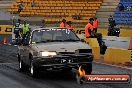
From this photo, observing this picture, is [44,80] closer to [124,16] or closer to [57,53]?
[57,53]

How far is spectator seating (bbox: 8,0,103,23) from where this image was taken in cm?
4292

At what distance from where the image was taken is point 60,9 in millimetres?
44531

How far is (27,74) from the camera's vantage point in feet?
48.8

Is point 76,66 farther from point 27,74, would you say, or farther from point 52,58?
point 27,74

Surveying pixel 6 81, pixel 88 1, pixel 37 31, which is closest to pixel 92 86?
pixel 6 81

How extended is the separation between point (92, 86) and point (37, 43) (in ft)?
10.1

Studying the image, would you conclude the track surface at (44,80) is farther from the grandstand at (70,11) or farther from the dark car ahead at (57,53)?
the grandstand at (70,11)

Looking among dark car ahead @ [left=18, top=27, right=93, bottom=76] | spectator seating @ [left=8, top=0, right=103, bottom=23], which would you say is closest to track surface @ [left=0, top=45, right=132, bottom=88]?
dark car ahead @ [left=18, top=27, right=93, bottom=76]

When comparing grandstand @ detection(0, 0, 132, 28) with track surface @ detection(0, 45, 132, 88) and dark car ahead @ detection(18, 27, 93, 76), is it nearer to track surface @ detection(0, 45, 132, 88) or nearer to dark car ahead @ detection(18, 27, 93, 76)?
track surface @ detection(0, 45, 132, 88)

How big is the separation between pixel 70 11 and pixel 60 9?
125cm

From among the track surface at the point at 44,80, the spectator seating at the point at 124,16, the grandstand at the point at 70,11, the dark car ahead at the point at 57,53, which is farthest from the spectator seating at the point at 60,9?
the dark car ahead at the point at 57,53

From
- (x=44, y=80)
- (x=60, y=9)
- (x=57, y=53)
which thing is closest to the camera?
(x=57, y=53)

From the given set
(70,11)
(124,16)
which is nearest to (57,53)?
(124,16)

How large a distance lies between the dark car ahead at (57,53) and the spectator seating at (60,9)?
90.9ft
